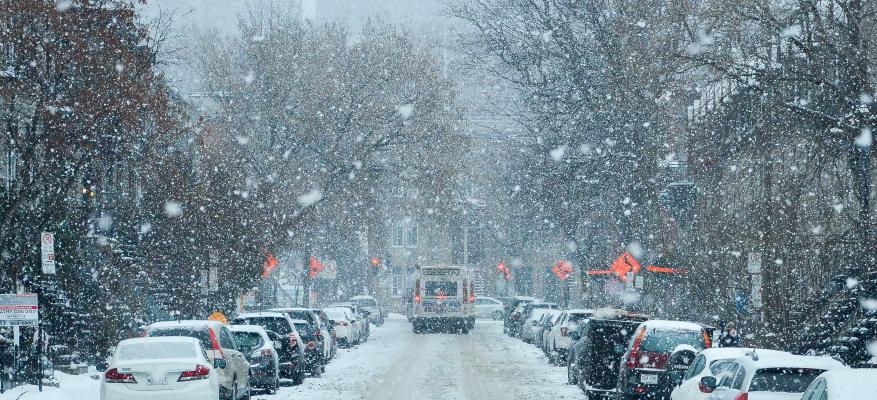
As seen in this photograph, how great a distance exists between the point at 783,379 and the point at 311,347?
17.4m

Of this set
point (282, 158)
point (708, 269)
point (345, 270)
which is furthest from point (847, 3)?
point (345, 270)

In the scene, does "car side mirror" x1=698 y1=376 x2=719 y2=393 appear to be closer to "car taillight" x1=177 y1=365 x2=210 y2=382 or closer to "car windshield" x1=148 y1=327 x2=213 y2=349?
"car taillight" x1=177 y1=365 x2=210 y2=382

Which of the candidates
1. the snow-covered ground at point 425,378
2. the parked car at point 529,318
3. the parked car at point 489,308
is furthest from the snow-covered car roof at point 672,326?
the parked car at point 489,308

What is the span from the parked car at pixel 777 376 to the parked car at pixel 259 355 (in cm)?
1205

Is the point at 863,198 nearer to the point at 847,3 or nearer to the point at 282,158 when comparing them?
the point at 847,3

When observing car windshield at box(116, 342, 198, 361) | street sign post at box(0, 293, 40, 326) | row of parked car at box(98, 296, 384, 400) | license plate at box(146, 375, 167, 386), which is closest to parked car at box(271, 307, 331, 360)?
row of parked car at box(98, 296, 384, 400)

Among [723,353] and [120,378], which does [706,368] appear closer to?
[723,353]

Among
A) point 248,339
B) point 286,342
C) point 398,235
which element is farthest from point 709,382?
point 398,235

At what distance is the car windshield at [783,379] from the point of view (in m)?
13.1

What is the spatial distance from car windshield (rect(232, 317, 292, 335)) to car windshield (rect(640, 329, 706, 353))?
29.4 ft

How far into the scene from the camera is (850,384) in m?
10.2

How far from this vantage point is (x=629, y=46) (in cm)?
3972

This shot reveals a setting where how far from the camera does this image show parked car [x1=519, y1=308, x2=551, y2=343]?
4775 centimetres

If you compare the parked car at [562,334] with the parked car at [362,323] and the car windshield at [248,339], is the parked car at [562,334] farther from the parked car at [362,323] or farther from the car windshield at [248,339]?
the parked car at [362,323]
